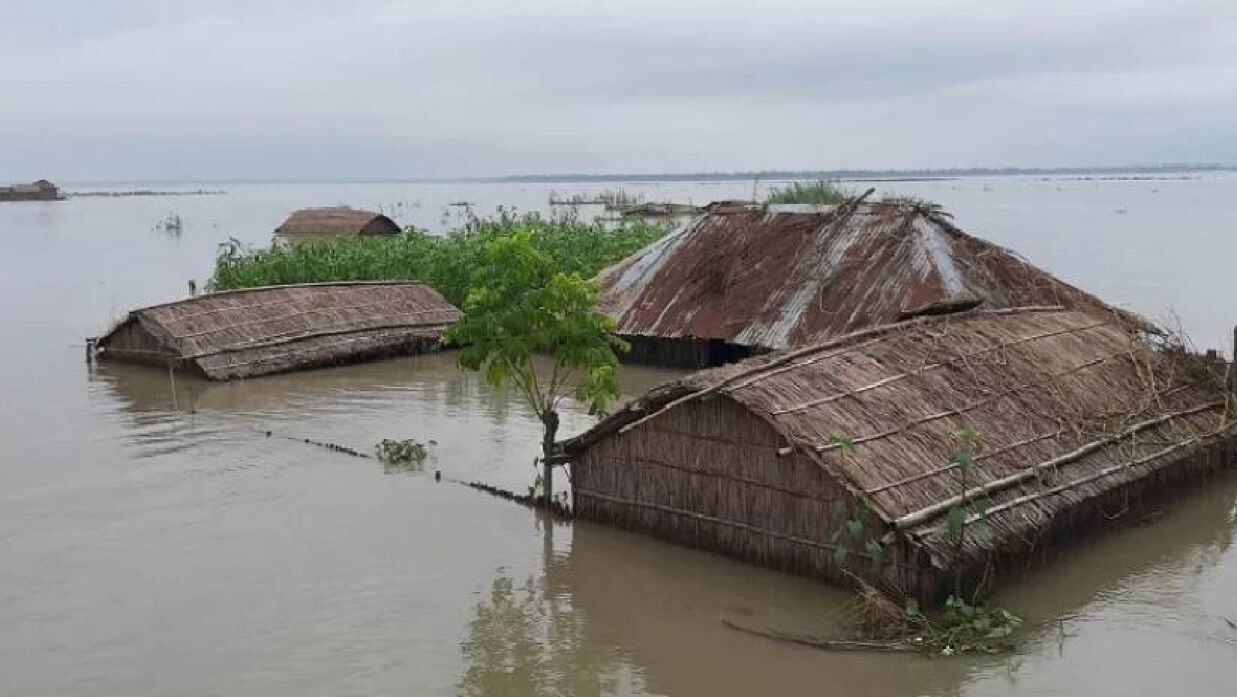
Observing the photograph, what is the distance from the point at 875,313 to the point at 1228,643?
7579 mm

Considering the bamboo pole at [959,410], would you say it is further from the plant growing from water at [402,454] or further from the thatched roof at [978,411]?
the plant growing from water at [402,454]

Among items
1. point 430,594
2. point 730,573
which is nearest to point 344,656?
point 430,594

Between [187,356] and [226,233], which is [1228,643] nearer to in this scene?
[187,356]

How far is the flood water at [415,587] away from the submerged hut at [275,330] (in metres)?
1.93

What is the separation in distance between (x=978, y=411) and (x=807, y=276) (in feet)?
22.6

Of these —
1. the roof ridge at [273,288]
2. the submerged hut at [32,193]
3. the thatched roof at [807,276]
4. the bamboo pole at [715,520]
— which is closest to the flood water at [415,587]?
the bamboo pole at [715,520]

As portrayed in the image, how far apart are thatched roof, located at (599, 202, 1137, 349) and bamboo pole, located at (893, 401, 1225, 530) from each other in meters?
4.00

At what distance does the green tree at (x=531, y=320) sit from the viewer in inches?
353

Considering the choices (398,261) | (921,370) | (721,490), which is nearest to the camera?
(721,490)

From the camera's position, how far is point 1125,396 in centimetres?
995

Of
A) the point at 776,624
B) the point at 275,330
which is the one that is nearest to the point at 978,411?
the point at 776,624

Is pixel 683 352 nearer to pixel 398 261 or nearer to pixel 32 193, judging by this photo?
pixel 398 261

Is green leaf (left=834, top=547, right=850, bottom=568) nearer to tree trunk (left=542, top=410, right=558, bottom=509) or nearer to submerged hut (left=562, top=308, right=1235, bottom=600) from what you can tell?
submerged hut (left=562, top=308, right=1235, bottom=600)

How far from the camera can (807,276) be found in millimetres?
15297
